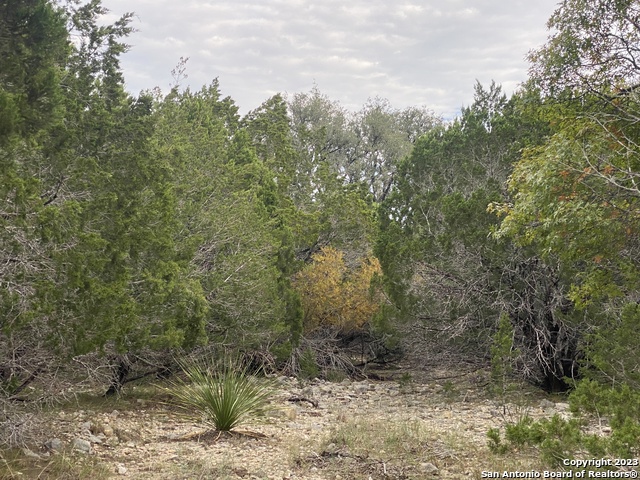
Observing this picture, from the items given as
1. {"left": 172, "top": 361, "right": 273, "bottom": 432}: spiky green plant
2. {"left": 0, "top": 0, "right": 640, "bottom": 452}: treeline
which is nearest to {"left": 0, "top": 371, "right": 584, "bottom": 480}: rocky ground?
{"left": 172, "top": 361, "right": 273, "bottom": 432}: spiky green plant

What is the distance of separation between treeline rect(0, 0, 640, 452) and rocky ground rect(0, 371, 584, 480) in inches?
33.6

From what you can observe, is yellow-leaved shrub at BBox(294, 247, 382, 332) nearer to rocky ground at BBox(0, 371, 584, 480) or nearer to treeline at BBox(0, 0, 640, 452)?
treeline at BBox(0, 0, 640, 452)

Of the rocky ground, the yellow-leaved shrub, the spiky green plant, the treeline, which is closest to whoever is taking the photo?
the rocky ground

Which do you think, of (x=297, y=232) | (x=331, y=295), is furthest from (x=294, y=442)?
(x=297, y=232)

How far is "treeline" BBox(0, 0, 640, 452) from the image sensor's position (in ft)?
23.7

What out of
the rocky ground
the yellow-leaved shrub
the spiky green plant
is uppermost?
the yellow-leaved shrub

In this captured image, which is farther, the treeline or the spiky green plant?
the spiky green plant

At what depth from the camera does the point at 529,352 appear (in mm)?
12711

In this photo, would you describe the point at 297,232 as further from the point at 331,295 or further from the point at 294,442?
the point at 294,442

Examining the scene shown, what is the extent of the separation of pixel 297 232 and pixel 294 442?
37.5 feet

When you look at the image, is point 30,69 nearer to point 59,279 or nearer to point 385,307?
point 59,279

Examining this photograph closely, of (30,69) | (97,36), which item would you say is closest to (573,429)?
(30,69)

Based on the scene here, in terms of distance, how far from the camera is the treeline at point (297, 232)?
723 centimetres

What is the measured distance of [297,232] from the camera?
63.6 ft
